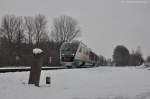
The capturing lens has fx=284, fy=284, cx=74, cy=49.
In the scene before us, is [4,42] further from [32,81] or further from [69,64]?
[32,81]

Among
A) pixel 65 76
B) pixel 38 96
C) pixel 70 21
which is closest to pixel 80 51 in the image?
pixel 65 76

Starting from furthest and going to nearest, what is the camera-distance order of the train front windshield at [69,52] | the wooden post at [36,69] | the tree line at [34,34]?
the tree line at [34,34]
the train front windshield at [69,52]
the wooden post at [36,69]

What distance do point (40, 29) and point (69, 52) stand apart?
4535cm

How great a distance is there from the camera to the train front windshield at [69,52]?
34.8 metres

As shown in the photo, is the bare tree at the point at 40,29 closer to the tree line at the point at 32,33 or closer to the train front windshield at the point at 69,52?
the tree line at the point at 32,33

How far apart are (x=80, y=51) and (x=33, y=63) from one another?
842 inches

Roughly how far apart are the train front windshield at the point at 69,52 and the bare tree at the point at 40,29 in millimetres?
40488

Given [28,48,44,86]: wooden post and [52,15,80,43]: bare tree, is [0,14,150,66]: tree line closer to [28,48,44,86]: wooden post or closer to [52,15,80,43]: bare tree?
[52,15,80,43]: bare tree

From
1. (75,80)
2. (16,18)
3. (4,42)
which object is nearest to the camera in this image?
(75,80)

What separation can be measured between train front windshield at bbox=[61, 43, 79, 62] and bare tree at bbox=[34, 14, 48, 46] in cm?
4049

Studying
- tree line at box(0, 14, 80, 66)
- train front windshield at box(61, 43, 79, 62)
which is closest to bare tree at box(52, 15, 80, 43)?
tree line at box(0, 14, 80, 66)

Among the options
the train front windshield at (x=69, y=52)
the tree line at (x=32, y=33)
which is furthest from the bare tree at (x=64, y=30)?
the train front windshield at (x=69, y=52)

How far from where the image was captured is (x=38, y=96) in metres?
11.8

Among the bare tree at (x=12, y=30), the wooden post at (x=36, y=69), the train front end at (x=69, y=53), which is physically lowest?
the wooden post at (x=36, y=69)
